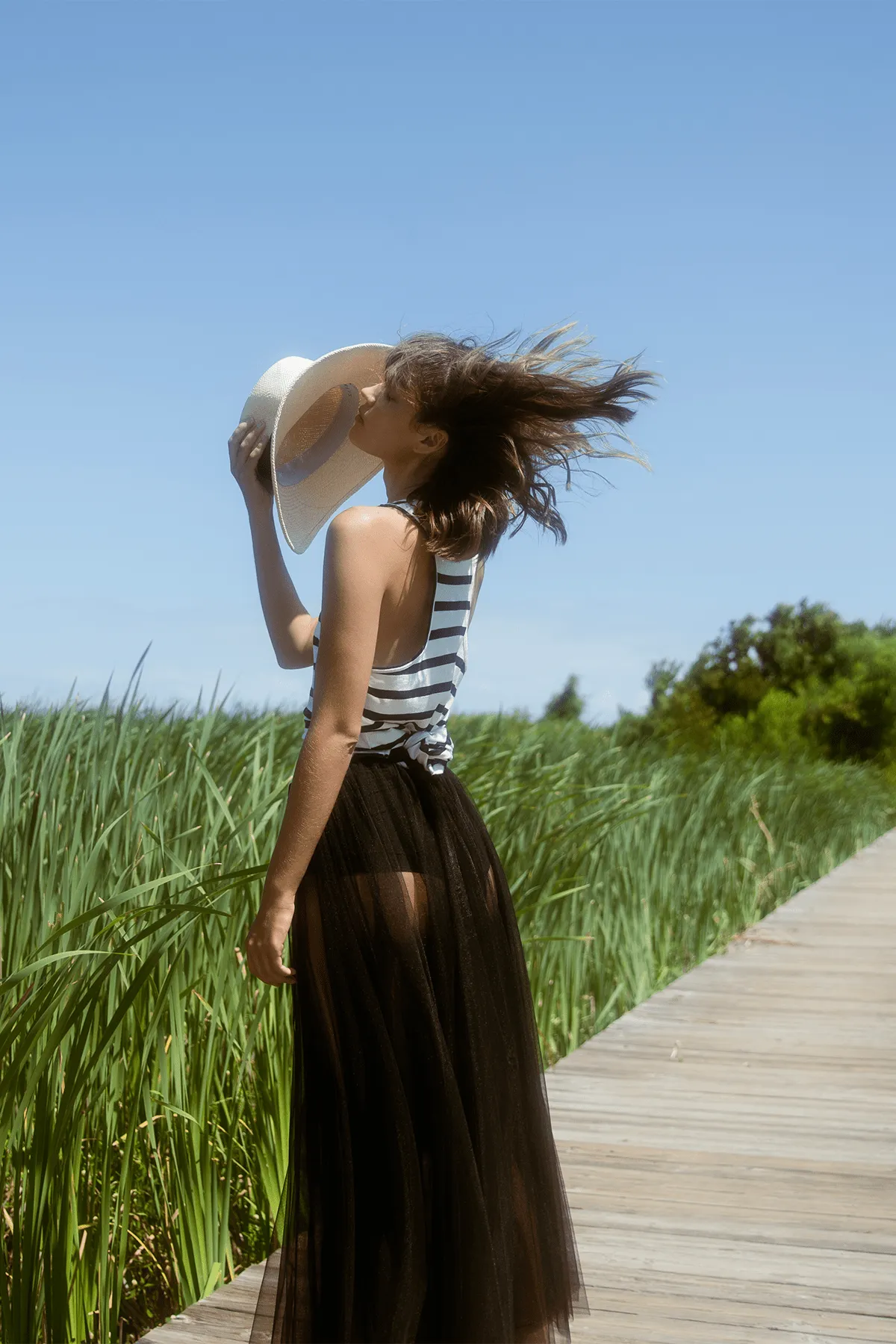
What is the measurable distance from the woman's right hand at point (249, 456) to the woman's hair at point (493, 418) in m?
0.24

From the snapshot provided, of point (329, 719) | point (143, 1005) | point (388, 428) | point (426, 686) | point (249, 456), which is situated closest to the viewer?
point (329, 719)

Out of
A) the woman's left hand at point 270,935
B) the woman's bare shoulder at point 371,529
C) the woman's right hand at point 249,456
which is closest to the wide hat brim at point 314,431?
the woman's right hand at point 249,456

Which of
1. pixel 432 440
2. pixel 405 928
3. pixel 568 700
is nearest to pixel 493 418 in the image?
pixel 432 440

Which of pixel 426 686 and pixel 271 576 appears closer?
pixel 426 686

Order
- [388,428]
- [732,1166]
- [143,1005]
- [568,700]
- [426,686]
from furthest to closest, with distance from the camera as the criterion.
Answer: [568,700] < [732,1166] < [143,1005] < [388,428] < [426,686]

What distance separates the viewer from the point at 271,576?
→ 79.0 inches

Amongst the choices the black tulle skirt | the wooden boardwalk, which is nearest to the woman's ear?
the black tulle skirt

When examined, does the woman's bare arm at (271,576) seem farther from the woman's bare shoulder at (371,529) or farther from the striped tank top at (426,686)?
the woman's bare shoulder at (371,529)

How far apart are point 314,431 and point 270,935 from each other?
0.81m

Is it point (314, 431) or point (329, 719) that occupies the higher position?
point (314, 431)

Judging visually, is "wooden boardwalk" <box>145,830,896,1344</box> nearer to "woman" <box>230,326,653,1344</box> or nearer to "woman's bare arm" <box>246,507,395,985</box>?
"woman" <box>230,326,653,1344</box>

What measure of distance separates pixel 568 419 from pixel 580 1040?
3402 millimetres

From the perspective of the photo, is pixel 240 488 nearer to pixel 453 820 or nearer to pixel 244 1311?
pixel 453 820

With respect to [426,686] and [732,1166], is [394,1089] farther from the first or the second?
[732,1166]
